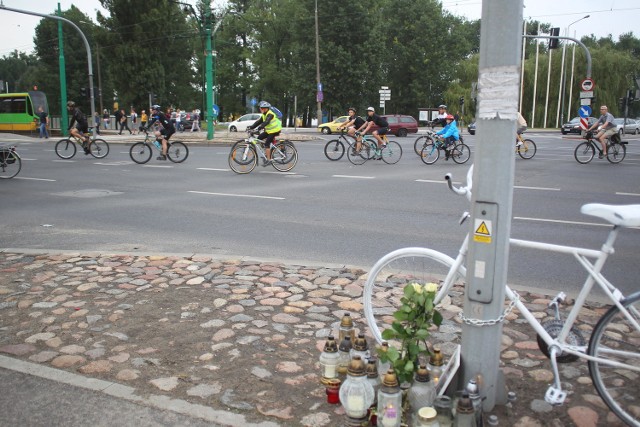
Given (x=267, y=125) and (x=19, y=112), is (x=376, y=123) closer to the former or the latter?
(x=267, y=125)

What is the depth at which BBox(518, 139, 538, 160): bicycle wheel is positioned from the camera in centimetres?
2084

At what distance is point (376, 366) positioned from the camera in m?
3.03

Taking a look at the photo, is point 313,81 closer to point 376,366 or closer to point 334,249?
point 334,249

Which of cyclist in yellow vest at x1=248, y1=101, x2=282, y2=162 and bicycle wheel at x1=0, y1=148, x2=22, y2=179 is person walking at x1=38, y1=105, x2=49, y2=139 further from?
cyclist in yellow vest at x1=248, y1=101, x2=282, y2=162

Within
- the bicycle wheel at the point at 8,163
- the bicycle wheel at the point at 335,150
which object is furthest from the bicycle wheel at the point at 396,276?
the bicycle wheel at the point at 335,150

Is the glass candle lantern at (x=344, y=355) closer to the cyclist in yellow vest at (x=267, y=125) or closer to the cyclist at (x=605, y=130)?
the cyclist in yellow vest at (x=267, y=125)

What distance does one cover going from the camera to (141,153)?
18906mm

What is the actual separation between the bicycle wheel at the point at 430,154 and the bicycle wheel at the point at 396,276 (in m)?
15.1

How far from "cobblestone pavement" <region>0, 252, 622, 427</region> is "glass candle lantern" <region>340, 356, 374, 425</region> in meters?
0.15

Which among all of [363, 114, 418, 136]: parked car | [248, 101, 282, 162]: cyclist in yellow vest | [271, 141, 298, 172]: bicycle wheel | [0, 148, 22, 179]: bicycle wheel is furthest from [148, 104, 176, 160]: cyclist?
[363, 114, 418, 136]: parked car

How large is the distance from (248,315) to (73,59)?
69784 mm

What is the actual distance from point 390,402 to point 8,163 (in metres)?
15.2

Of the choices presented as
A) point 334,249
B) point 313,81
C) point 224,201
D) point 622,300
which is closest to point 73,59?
point 313,81

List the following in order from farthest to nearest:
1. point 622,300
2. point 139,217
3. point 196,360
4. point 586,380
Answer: point 139,217 → point 196,360 → point 586,380 → point 622,300
